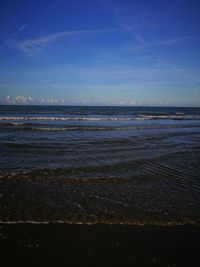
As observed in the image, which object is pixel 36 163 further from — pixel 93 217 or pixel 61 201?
pixel 93 217

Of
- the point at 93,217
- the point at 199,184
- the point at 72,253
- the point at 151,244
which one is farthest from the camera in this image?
the point at 199,184

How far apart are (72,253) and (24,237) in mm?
978

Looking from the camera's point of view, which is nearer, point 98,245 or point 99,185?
point 98,245

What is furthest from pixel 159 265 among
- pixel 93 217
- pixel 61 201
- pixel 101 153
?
pixel 101 153

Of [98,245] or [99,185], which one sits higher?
[99,185]

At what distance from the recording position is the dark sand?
3.36m

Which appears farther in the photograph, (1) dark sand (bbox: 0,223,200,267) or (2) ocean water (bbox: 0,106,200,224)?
(2) ocean water (bbox: 0,106,200,224)

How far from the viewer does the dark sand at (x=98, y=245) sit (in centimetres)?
336

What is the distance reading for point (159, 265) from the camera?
3.30 meters

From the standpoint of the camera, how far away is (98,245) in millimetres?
3727

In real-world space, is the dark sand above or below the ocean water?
below

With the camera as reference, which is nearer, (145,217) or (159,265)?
(159,265)

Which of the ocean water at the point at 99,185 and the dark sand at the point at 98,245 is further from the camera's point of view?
the ocean water at the point at 99,185

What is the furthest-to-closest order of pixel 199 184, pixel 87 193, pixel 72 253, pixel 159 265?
pixel 199 184, pixel 87 193, pixel 72 253, pixel 159 265
